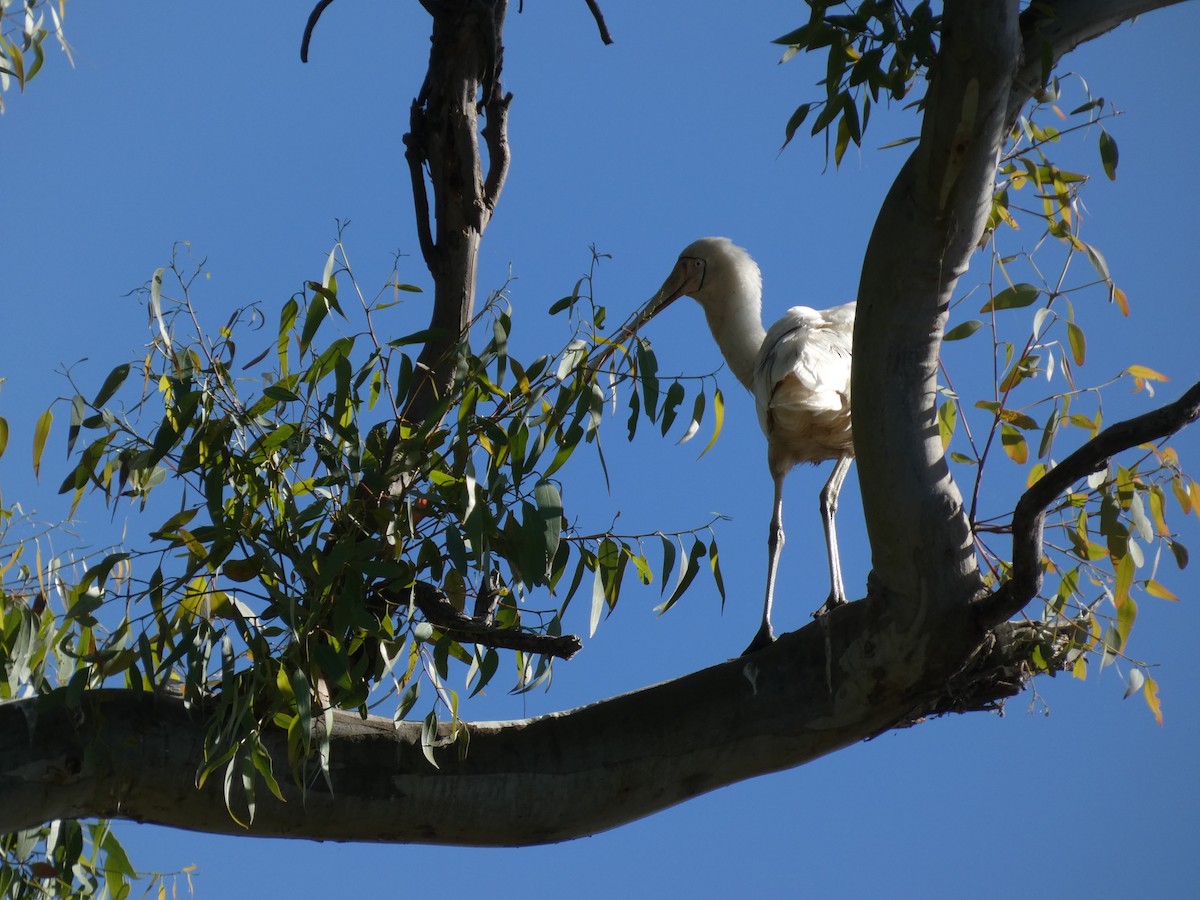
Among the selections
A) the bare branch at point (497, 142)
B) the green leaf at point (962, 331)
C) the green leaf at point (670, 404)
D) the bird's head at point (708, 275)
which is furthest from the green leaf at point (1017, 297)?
the bird's head at point (708, 275)

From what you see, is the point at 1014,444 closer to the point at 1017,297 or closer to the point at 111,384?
the point at 1017,297

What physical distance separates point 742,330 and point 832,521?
74cm

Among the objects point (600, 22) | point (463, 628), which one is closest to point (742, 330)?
point (600, 22)

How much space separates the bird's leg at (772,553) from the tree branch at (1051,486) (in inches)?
31.7

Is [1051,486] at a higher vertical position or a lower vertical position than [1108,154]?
lower

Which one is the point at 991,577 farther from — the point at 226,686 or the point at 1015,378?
the point at 226,686

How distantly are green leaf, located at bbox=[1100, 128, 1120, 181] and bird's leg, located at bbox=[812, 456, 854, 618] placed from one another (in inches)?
41.4

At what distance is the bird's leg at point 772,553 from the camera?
2621 mm

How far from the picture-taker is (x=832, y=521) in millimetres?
3178

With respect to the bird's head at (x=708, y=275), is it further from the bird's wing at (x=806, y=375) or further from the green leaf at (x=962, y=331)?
the green leaf at (x=962, y=331)

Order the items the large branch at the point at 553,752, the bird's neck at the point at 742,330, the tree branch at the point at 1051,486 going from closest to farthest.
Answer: the tree branch at the point at 1051,486 < the large branch at the point at 553,752 < the bird's neck at the point at 742,330

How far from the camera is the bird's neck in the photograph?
3.70 metres

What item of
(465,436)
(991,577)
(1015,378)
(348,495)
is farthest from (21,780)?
(1015,378)

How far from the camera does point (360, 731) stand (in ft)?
6.51
